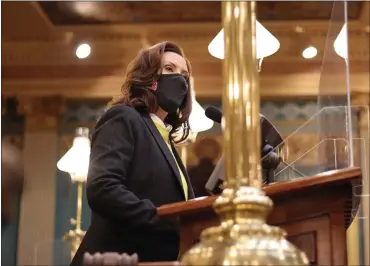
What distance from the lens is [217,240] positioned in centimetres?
92

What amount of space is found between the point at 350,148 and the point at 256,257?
1177 millimetres

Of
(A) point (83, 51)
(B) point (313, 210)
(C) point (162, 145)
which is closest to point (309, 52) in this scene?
(A) point (83, 51)

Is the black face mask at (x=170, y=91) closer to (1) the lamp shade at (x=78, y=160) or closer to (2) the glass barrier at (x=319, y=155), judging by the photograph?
(2) the glass barrier at (x=319, y=155)

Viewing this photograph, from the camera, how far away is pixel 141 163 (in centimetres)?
181

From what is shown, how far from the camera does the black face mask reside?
188cm

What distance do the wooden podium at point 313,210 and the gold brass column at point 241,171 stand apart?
32 centimetres

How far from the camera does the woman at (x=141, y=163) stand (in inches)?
64.7

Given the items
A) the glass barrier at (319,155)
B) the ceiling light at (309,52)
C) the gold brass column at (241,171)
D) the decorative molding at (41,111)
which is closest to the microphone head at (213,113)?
the glass barrier at (319,155)

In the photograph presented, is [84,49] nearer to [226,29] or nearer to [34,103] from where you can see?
[34,103]

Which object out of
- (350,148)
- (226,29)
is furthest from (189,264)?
(350,148)

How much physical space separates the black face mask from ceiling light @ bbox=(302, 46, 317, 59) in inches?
228

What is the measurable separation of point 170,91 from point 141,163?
0.19m

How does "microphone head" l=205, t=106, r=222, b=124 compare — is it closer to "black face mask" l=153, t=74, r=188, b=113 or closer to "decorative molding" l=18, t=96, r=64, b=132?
"black face mask" l=153, t=74, r=188, b=113

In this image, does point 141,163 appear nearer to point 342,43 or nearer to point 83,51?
point 342,43
